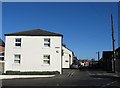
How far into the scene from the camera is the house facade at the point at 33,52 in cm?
3850

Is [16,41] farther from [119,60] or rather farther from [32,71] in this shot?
[119,60]

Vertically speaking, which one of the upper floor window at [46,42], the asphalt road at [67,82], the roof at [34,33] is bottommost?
the asphalt road at [67,82]

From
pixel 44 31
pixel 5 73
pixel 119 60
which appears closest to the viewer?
pixel 5 73

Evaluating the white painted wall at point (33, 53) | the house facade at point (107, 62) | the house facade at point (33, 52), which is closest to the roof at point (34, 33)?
the house facade at point (33, 52)

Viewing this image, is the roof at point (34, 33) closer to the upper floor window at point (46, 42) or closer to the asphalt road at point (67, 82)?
the upper floor window at point (46, 42)

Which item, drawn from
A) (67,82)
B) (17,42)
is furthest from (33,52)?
(67,82)

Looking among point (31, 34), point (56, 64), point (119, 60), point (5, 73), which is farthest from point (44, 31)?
point (119, 60)

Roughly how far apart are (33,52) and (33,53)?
0.44 ft

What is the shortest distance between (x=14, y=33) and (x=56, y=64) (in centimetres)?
711

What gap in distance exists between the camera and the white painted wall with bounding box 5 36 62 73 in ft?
126

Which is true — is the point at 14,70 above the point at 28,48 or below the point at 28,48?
below

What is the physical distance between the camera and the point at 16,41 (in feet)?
128

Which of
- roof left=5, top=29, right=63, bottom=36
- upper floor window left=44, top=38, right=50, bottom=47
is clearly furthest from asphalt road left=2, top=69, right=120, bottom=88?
roof left=5, top=29, right=63, bottom=36

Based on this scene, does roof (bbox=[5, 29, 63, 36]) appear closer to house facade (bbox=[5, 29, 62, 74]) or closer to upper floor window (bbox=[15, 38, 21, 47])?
house facade (bbox=[5, 29, 62, 74])
